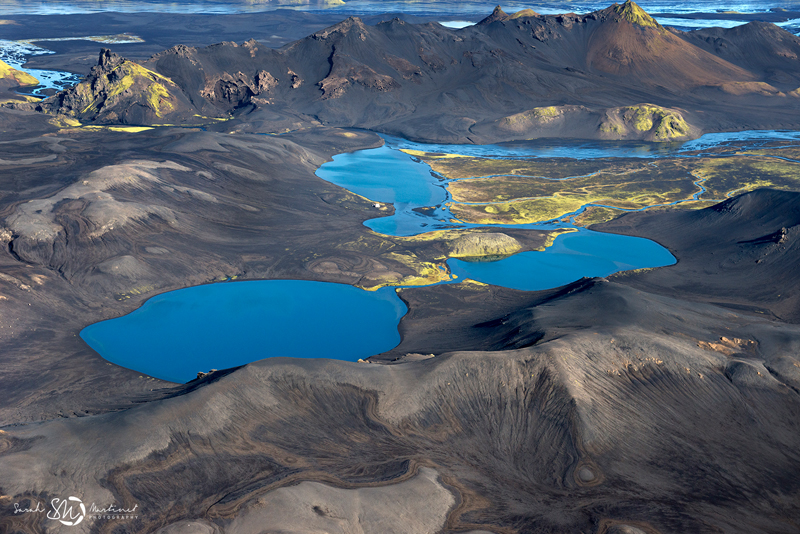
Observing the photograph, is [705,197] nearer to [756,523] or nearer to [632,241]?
[632,241]

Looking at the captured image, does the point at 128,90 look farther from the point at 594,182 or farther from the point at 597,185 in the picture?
the point at 597,185

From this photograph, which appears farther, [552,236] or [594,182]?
[594,182]

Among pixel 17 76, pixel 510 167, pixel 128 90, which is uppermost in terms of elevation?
pixel 128 90

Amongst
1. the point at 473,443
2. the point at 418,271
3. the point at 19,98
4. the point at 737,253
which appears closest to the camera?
the point at 473,443

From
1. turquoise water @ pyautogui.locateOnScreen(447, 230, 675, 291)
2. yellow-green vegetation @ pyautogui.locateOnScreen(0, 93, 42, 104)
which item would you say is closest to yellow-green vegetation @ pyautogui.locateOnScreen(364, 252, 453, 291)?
turquoise water @ pyautogui.locateOnScreen(447, 230, 675, 291)

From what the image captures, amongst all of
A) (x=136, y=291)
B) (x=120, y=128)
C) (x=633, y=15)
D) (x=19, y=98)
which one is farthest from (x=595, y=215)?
(x=19, y=98)

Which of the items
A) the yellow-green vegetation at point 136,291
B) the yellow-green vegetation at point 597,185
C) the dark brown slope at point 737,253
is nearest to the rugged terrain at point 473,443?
the dark brown slope at point 737,253

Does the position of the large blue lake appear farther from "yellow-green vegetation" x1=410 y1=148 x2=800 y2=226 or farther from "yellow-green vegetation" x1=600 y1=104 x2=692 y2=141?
"yellow-green vegetation" x1=600 y1=104 x2=692 y2=141
